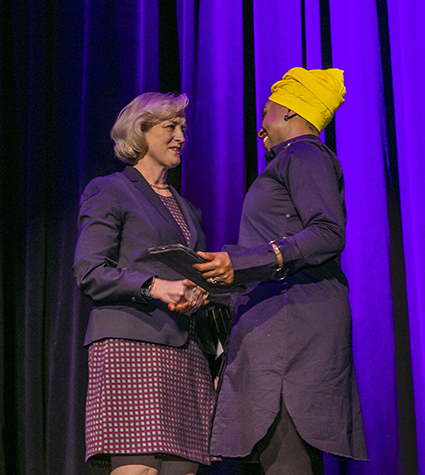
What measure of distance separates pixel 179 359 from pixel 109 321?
24cm

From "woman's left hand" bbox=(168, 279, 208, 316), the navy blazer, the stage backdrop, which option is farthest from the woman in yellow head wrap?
the stage backdrop

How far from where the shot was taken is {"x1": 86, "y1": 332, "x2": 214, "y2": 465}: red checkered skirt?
1.72 m

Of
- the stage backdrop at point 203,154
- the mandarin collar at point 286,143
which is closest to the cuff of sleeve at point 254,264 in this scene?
the mandarin collar at point 286,143

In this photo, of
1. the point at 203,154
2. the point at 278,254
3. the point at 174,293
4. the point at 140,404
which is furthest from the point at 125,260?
the point at 203,154

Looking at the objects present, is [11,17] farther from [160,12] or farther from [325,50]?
[325,50]

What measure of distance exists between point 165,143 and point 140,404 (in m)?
0.92

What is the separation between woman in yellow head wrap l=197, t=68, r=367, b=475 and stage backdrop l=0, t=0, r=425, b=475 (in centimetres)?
73

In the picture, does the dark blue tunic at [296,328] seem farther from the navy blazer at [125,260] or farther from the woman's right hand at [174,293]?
the navy blazer at [125,260]

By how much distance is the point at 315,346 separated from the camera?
1.57 m

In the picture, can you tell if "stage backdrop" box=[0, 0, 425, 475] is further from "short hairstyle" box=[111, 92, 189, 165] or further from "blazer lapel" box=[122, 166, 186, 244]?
"blazer lapel" box=[122, 166, 186, 244]

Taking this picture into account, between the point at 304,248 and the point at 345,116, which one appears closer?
the point at 304,248

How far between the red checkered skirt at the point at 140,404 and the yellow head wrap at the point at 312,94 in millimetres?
813

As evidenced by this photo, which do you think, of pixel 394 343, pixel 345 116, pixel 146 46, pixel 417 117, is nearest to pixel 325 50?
pixel 345 116

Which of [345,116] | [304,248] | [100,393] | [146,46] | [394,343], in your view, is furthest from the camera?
[146,46]
